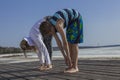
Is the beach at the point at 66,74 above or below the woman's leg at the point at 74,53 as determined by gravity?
below

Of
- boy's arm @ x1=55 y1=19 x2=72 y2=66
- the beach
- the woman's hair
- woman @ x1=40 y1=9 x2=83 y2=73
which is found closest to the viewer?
the beach

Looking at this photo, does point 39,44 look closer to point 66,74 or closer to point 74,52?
point 74,52

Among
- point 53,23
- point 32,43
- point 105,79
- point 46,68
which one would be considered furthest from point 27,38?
point 105,79

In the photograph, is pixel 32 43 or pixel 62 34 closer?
pixel 62 34

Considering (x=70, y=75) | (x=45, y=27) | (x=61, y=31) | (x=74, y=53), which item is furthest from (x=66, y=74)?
(x=45, y=27)

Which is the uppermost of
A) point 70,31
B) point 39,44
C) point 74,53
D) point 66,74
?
point 70,31

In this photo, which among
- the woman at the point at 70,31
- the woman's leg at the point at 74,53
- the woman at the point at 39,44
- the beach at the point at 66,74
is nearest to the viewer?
the beach at the point at 66,74

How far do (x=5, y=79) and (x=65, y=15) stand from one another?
5.34 ft

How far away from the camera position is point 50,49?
9.66 m

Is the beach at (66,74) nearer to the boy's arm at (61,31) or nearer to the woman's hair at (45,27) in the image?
the boy's arm at (61,31)

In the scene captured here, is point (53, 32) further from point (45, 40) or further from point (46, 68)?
point (45, 40)

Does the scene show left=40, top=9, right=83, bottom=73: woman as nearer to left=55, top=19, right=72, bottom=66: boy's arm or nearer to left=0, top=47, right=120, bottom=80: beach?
left=55, top=19, right=72, bottom=66: boy's arm

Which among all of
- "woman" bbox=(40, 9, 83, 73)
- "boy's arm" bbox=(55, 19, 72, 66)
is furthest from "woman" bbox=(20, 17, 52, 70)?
"boy's arm" bbox=(55, 19, 72, 66)

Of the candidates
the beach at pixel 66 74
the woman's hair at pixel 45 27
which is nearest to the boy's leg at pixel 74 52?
the beach at pixel 66 74
